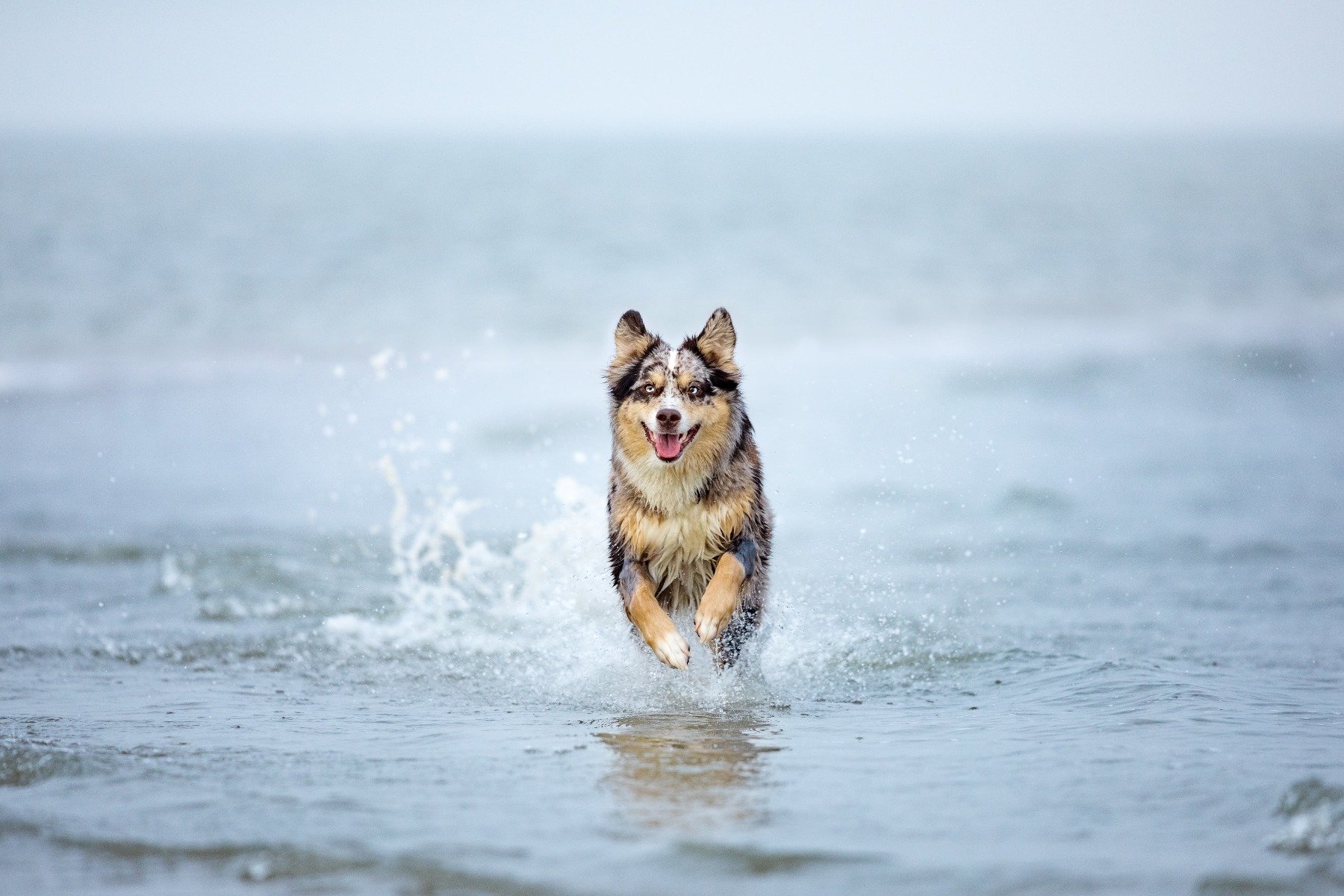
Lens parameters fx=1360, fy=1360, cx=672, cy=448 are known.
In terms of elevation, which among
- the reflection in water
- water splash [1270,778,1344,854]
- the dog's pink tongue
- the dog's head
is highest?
the dog's head

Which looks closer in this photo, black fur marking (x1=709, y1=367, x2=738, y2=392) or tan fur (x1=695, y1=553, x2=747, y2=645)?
tan fur (x1=695, y1=553, x2=747, y2=645)

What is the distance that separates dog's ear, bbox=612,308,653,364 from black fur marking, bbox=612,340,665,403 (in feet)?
0.08

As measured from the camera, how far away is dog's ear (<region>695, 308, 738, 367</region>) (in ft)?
20.8

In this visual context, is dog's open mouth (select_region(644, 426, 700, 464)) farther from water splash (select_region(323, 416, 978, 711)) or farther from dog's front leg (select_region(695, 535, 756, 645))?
water splash (select_region(323, 416, 978, 711))

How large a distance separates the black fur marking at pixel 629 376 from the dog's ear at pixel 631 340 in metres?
0.03

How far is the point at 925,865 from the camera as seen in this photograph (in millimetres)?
3850

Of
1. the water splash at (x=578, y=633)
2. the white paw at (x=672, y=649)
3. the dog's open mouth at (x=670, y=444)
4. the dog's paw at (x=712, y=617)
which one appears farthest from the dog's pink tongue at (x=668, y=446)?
the water splash at (x=578, y=633)

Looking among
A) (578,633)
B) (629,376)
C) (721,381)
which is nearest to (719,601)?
(721,381)

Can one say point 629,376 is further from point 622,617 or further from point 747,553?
point 622,617

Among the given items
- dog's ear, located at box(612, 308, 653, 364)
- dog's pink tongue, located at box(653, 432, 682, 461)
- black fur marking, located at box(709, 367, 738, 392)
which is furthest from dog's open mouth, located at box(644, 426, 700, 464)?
dog's ear, located at box(612, 308, 653, 364)

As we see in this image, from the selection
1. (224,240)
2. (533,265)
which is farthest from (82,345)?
(224,240)

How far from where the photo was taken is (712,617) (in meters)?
5.88

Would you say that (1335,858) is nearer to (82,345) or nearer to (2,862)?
(2,862)

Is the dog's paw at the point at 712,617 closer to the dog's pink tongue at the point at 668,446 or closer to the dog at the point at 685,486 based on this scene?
the dog at the point at 685,486
